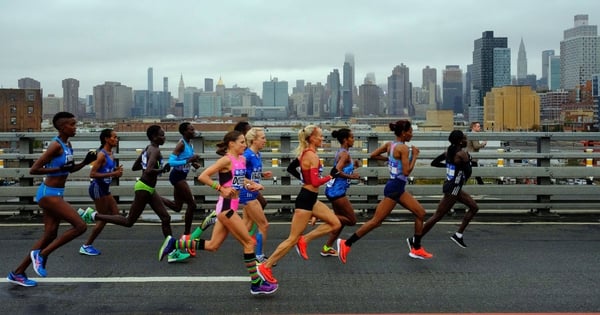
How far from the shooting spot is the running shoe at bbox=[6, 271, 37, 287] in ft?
22.9

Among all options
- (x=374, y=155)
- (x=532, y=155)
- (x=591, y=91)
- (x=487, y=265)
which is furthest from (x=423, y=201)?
(x=591, y=91)

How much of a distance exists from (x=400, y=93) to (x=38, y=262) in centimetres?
16975

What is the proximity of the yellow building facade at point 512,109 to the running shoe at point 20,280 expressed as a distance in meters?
93.5

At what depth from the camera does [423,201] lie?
12227 mm

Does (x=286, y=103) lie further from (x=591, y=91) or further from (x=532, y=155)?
(x=532, y=155)

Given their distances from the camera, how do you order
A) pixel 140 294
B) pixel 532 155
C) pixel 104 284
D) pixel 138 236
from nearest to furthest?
pixel 140 294
pixel 104 284
pixel 138 236
pixel 532 155

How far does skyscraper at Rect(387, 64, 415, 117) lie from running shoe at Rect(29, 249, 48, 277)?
139m

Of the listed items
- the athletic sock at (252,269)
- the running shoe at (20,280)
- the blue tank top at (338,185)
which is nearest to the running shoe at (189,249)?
the athletic sock at (252,269)

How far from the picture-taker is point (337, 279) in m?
7.30

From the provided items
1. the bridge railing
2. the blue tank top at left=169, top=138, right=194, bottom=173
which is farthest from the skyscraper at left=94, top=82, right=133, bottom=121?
the blue tank top at left=169, top=138, right=194, bottom=173

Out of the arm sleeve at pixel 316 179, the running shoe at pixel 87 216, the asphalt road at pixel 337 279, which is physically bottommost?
the asphalt road at pixel 337 279

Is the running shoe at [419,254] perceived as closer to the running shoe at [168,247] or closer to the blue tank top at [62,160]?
the running shoe at [168,247]

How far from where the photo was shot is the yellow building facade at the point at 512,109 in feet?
333

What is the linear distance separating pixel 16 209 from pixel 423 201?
7.26m
